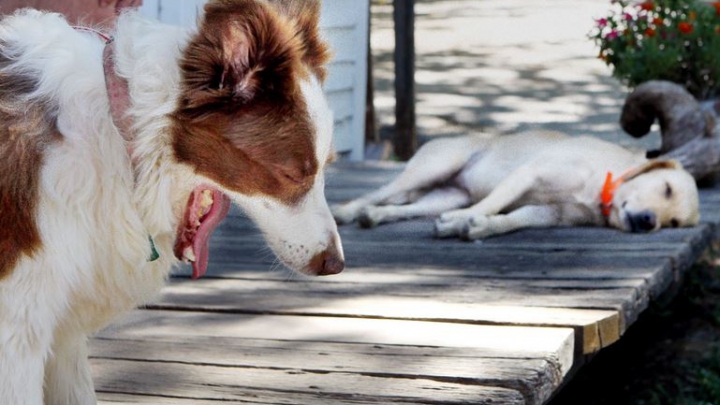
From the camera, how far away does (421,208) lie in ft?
20.6

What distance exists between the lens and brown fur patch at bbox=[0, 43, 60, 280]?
2.76 meters

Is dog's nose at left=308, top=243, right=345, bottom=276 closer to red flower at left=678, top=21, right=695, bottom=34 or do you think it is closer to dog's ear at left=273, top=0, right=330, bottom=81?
dog's ear at left=273, top=0, right=330, bottom=81

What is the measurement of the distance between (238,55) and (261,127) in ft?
0.71

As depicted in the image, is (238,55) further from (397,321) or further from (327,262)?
(397,321)

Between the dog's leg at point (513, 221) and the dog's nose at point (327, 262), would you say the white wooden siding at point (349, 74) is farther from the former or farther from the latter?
the dog's nose at point (327, 262)

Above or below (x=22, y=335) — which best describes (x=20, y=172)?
above

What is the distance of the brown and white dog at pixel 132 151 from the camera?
2.76 metres

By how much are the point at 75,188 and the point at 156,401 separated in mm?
972

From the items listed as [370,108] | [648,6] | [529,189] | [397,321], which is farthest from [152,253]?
[370,108]

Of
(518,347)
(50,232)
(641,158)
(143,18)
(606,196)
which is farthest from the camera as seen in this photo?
(641,158)

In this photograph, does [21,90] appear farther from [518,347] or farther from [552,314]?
[552,314]

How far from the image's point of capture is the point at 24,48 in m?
2.89

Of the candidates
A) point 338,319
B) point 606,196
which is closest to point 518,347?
point 338,319

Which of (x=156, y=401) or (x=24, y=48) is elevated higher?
(x=24, y=48)
